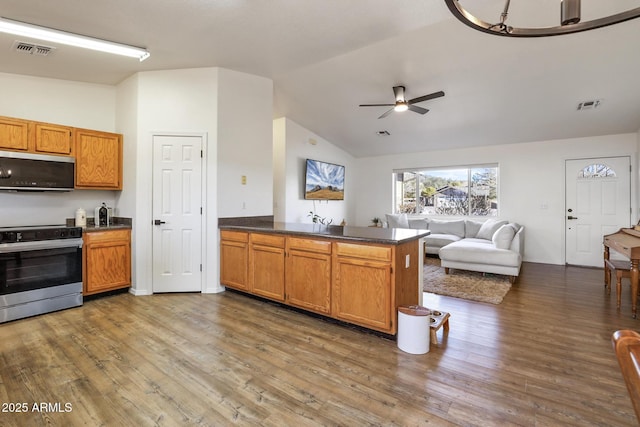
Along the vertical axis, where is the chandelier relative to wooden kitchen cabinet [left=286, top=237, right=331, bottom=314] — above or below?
above

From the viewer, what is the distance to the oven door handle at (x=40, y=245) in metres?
3.06

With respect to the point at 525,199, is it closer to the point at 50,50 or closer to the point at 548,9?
the point at 548,9

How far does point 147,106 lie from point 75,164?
1.14 metres

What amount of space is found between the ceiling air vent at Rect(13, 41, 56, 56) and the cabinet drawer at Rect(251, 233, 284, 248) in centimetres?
298

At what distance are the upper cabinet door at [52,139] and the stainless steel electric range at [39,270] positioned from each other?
97cm

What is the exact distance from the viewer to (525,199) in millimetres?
6375

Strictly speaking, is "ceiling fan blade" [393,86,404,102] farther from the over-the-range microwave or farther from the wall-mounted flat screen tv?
the over-the-range microwave

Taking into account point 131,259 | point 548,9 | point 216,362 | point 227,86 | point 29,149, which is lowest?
point 216,362

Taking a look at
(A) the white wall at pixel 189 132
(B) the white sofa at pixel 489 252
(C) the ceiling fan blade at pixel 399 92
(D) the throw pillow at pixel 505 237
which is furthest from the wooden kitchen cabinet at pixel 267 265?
(D) the throw pillow at pixel 505 237

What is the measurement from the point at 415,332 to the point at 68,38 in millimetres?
4280

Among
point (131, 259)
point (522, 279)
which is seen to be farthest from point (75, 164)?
point (522, 279)

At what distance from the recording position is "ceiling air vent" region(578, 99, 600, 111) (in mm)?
4590

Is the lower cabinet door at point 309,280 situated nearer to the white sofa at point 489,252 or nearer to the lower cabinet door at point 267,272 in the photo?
the lower cabinet door at point 267,272

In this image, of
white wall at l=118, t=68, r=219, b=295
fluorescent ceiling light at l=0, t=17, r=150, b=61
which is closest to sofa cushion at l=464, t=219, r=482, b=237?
white wall at l=118, t=68, r=219, b=295
